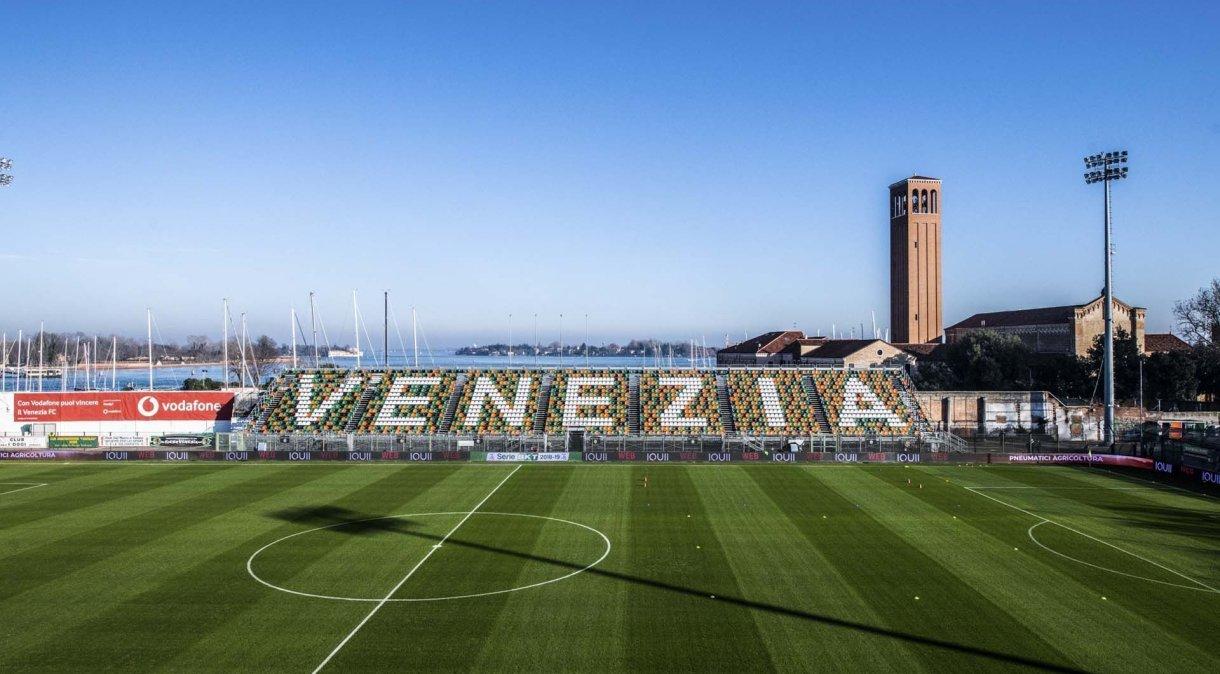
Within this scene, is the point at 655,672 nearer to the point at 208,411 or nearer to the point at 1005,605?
the point at 1005,605

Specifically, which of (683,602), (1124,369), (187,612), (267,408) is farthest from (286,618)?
(1124,369)

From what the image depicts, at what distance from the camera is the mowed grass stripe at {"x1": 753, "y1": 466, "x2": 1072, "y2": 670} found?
1577 centimetres

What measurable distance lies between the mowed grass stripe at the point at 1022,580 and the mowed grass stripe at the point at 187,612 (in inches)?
632

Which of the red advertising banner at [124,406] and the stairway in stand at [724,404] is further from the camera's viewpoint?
the red advertising banner at [124,406]

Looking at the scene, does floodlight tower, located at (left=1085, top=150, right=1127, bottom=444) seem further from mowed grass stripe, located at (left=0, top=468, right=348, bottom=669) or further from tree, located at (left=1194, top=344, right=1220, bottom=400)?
mowed grass stripe, located at (left=0, top=468, right=348, bottom=669)

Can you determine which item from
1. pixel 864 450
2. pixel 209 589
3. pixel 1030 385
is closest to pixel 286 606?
pixel 209 589

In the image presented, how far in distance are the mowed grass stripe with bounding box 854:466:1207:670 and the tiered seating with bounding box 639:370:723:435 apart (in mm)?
18126

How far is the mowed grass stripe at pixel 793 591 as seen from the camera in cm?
1570

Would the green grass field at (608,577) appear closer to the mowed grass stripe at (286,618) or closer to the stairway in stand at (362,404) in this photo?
the mowed grass stripe at (286,618)

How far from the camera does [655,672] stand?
1495 cm

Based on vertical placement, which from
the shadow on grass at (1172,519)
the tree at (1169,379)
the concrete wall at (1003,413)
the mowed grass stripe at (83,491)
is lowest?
the shadow on grass at (1172,519)

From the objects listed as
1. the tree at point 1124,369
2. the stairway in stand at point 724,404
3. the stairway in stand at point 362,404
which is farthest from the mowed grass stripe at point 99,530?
the tree at point 1124,369

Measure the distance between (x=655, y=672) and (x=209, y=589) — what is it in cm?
1209

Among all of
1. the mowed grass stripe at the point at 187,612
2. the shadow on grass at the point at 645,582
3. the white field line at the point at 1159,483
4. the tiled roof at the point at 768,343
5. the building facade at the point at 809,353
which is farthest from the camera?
the tiled roof at the point at 768,343
